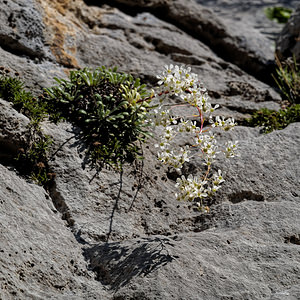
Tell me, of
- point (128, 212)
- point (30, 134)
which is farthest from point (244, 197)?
point (30, 134)

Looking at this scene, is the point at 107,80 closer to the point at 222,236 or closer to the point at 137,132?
the point at 137,132

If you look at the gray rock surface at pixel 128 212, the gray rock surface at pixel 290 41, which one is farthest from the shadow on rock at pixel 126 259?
the gray rock surface at pixel 290 41

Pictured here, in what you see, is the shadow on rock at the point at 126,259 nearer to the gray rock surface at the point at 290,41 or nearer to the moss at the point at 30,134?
the moss at the point at 30,134

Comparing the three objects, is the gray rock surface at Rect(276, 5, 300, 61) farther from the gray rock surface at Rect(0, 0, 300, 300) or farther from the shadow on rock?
the shadow on rock

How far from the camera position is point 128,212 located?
4.15m

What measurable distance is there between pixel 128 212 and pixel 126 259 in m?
0.75

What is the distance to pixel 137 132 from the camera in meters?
4.75

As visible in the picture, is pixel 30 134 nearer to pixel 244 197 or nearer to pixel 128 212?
pixel 128 212

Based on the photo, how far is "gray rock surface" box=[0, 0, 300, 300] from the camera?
324cm

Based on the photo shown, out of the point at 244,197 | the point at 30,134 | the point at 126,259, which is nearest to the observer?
the point at 126,259

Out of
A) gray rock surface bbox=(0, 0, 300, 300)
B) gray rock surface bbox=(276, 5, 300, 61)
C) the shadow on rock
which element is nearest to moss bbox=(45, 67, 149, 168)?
gray rock surface bbox=(0, 0, 300, 300)

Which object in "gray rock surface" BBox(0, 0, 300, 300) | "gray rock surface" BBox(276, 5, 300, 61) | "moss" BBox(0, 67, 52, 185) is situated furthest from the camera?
"gray rock surface" BBox(276, 5, 300, 61)

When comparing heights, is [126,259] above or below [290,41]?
below

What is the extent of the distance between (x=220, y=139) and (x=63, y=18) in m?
3.24
